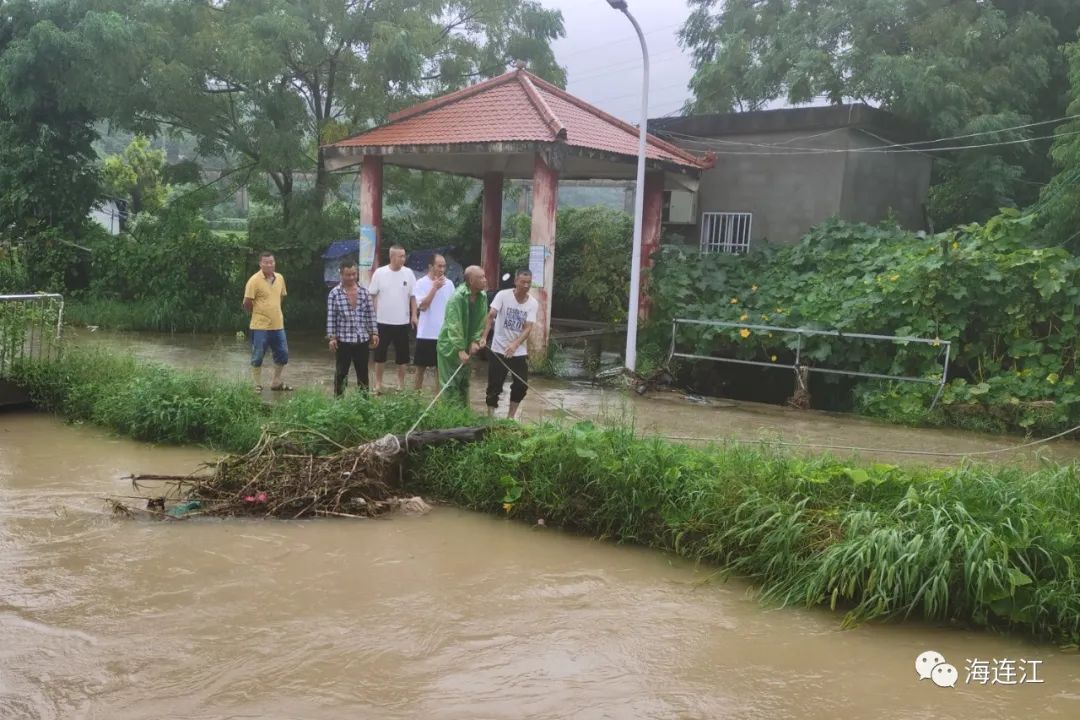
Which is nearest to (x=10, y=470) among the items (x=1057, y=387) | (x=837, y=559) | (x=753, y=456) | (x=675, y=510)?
(x=675, y=510)

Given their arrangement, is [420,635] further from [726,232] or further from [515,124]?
[726,232]

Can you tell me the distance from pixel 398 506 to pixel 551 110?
26.6ft

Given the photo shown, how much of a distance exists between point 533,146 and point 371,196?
3469 mm

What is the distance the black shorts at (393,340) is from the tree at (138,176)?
67.1 ft

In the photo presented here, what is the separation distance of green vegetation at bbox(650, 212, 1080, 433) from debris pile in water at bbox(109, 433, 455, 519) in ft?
20.1

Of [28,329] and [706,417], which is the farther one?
[706,417]

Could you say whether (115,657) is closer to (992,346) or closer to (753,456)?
(753,456)

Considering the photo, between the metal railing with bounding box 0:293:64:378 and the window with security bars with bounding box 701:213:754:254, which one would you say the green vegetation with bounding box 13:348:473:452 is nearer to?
the metal railing with bounding box 0:293:64:378

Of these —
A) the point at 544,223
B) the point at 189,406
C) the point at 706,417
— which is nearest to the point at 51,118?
the point at 544,223

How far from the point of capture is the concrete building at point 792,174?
15195 millimetres

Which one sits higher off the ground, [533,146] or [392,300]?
[533,146]

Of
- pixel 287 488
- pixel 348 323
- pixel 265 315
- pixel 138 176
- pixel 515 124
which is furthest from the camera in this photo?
pixel 138 176

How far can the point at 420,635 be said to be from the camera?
5.18 metres

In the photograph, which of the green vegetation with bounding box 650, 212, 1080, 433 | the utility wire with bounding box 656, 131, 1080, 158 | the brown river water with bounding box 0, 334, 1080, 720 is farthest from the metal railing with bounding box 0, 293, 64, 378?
the utility wire with bounding box 656, 131, 1080, 158
